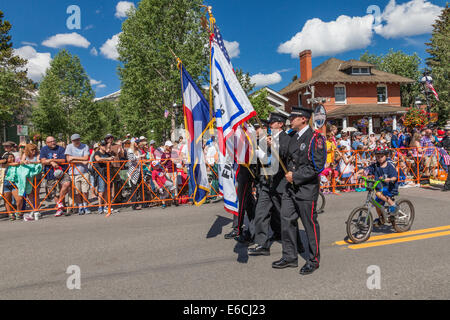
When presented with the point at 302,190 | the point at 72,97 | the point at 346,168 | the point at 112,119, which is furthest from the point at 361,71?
the point at 112,119

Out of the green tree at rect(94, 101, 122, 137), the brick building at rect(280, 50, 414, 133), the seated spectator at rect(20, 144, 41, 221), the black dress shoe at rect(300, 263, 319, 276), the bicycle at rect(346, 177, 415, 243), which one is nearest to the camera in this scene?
the black dress shoe at rect(300, 263, 319, 276)

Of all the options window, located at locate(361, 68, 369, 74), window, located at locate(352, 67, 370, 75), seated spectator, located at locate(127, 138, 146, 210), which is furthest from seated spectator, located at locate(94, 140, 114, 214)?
window, located at locate(361, 68, 369, 74)

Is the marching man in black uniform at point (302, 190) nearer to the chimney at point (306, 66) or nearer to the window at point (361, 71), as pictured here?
the chimney at point (306, 66)

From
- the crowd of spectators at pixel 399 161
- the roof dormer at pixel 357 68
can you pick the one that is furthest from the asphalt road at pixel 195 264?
the roof dormer at pixel 357 68

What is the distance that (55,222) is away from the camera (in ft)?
26.0

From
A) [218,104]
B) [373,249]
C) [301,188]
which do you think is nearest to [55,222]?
[218,104]

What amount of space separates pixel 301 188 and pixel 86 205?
6.61 meters

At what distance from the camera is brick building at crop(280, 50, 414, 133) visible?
32.9 meters

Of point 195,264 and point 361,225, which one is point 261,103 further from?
point 195,264

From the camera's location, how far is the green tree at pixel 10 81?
2380 cm

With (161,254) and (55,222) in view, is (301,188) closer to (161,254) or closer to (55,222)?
(161,254)

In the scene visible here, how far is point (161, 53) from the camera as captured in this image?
27.0 metres

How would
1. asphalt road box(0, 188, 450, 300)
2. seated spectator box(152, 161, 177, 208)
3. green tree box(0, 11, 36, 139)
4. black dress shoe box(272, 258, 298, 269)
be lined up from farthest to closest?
green tree box(0, 11, 36, 139) < seated spectator box(152, 161, 177, 208) < black dress shoe box(272, 258, 298, 269) < asphalt road box(0, 188, 450, 300)

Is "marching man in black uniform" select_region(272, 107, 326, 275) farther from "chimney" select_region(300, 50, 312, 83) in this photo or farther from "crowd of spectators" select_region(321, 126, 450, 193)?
"chimney" select_region(300, 50, 312, 83)
